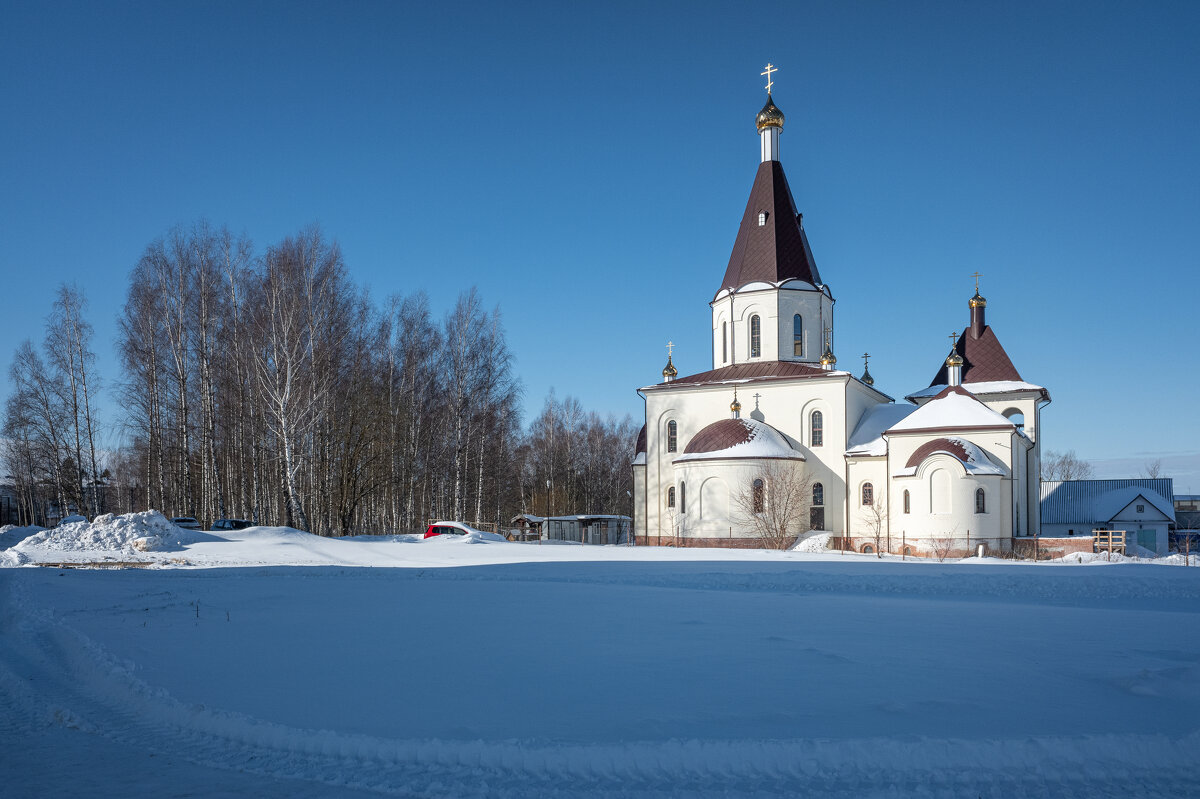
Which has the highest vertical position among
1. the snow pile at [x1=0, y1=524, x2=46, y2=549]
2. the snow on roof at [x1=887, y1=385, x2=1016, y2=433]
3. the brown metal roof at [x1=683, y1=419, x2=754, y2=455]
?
the snow on roof at [x1=887, y1=385, x2=1016, y2=433]

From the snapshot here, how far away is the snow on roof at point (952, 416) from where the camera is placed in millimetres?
29172

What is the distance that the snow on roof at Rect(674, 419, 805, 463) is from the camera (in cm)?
2936

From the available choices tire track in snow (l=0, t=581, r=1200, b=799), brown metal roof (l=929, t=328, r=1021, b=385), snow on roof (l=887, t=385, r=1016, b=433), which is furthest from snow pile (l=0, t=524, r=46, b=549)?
brown metal roof (l=929, t=328, r=1021, b=385)

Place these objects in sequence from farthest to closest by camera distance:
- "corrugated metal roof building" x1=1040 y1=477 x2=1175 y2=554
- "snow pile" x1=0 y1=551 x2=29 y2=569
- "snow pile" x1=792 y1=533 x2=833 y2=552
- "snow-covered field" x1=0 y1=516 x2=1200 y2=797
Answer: "corrugated metal roof building" x1=1040 y1=477 x2=1175 y2=554, "snow pile" x1=792 y1=533 x2=833 y2=552, "snow pile" x1=0 y1=551 x2=29 y2=569, "snow-covered field" x1=0 y1=516 x2=1200 y2=797

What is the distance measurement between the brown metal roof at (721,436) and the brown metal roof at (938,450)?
554cm

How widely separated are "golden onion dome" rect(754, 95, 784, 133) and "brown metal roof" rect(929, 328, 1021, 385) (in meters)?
12.1

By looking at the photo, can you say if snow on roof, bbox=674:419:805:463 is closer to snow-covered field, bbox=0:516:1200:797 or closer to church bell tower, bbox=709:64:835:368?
church bell tower, bbox=709:64:835:368

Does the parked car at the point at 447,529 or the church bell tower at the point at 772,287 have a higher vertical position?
the church bell tower at the point at 772,287

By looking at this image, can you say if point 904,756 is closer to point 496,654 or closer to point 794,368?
point 496,654

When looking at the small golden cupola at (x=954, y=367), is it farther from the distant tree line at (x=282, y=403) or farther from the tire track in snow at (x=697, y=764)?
the tire track in snow at (x=697, y=764)

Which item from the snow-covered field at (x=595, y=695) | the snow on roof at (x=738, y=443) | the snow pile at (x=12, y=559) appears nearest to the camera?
the snow-covered field at (x=595, y=695)

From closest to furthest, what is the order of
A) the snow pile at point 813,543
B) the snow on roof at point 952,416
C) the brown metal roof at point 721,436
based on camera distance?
the snow pile at point 813,543 < the snow on roof at point 952,416 < the brown metal roof at point 721,436

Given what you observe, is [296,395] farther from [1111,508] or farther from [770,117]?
[1111,508]

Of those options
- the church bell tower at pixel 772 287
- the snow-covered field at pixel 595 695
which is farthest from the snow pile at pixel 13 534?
the church bell tower at pixel 772 287
